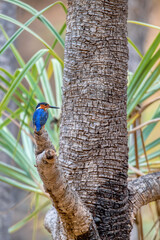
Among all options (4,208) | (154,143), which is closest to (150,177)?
(154,143)

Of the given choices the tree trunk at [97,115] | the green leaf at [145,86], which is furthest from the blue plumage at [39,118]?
the green leaf at [145,86]

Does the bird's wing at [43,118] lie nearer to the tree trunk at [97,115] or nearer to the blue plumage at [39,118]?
the blue plumage at [39,118]

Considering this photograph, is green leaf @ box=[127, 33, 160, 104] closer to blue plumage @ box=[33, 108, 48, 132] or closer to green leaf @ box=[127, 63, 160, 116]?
green leaf @ box=[127, 63, 160, 116]

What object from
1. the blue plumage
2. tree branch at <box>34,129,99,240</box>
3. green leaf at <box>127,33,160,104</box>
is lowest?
tree branch at <box>34,129,99,240</box>

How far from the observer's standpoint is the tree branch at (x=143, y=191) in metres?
0.65

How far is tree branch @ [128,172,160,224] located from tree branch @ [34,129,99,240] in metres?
0.14

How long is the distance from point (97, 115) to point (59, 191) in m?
0.18

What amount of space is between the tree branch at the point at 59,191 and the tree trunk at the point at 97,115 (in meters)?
0.06

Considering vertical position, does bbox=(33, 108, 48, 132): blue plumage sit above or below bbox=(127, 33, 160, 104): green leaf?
below

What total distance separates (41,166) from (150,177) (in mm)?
376

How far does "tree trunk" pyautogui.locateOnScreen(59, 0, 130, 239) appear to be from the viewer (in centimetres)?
59

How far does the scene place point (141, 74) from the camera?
0.79 m

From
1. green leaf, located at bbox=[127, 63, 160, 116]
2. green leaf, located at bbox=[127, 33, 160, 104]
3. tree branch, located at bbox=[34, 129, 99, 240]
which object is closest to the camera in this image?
tree branch, located at bbox=[34, 129, 99, 240]

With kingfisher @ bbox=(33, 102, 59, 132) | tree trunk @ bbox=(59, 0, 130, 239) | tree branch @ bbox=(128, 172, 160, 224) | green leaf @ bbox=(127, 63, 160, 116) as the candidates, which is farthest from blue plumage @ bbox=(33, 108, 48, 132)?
green leaf @ bbox=(127, 63, 160, 116)
